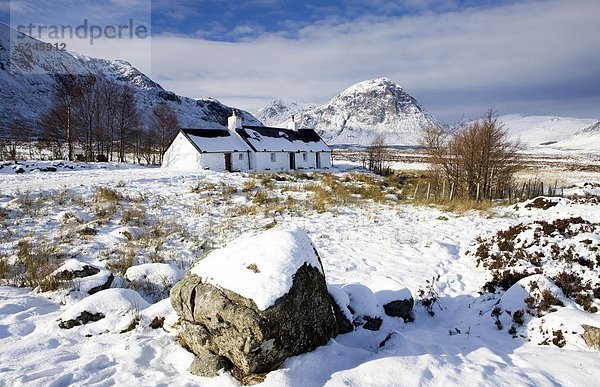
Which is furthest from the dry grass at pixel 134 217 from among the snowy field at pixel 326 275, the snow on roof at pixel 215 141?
the snow on roof at pixel 215 141

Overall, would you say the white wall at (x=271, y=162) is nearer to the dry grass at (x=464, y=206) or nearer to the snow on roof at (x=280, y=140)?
the snow on roof at (x=280, y=140)

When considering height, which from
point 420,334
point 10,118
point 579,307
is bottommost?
point 420,334

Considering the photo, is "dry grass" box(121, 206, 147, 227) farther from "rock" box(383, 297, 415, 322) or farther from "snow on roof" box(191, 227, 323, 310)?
"rock" box(383, 297, 415, 322)

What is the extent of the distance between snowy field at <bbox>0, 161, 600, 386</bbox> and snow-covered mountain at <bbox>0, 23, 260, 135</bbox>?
333 feet

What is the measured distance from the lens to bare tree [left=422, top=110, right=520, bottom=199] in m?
21.5

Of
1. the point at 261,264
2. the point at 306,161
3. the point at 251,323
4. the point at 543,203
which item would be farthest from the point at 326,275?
the point at 306,161

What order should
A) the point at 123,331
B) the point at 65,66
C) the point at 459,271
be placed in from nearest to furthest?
the point at 123,331 → the point at 459,271 → the point at 65,66

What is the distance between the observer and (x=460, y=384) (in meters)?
4.64

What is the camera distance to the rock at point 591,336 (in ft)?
17.8

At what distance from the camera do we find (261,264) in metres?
5.20

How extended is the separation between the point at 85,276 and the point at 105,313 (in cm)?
216

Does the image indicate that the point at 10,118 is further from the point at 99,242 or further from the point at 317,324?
the point at 317,324

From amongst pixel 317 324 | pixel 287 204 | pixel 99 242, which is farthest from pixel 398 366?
pixel 287 204

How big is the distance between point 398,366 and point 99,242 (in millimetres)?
9823
